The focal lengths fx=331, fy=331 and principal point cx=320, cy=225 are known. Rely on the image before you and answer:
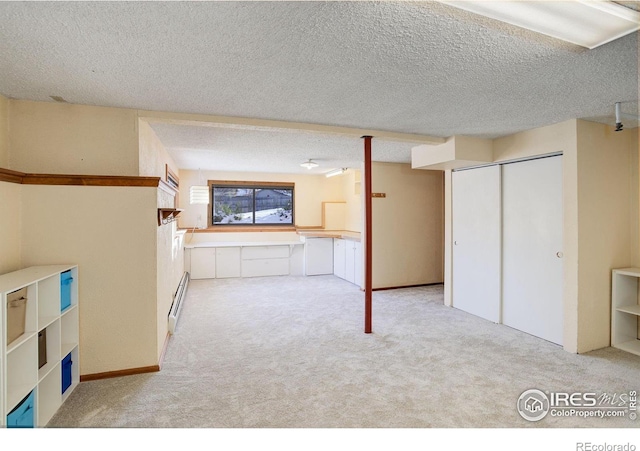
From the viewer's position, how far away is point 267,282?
20.7 ft

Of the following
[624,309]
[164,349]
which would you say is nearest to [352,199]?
[624,309]

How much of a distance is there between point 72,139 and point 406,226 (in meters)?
4.84

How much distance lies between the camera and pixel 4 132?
8.37 ft

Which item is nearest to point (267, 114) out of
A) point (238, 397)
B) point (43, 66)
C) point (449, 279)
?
point (43, 66)

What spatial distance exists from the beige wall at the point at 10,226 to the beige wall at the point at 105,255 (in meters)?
0.04

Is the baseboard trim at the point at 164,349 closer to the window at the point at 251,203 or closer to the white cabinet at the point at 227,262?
the white cabinet at the point at 227,262

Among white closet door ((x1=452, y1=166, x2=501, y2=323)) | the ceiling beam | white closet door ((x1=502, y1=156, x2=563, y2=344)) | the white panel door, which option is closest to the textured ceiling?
the ceiling beam

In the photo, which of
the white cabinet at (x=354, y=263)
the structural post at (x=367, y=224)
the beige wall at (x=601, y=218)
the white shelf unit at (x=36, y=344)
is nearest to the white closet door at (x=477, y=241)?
the beige wall at (x=601, y=218)

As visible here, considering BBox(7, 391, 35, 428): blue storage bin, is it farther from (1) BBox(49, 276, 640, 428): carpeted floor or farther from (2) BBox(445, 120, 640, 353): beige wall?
(2) BBox(445, 120, 640, 353): beige wall

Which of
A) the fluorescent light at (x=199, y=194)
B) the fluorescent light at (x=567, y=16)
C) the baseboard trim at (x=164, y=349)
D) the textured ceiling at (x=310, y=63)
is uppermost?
the textured ceiling at (x=310, y=63)

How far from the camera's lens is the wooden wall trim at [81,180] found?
8.09 feet

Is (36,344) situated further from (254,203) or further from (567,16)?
(254,203)
